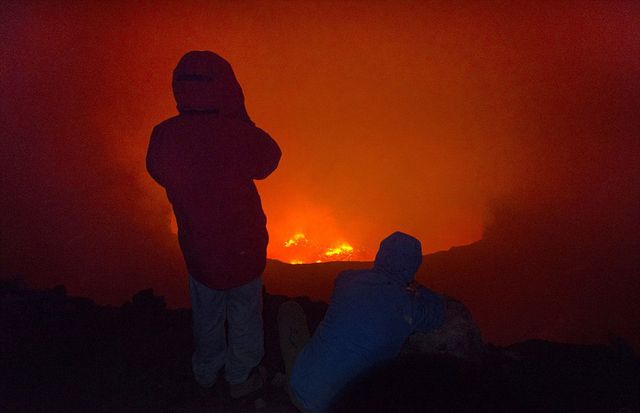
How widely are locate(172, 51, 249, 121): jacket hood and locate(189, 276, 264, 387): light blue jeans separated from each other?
3.68 ft

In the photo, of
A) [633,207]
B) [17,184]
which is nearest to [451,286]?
[633,207]

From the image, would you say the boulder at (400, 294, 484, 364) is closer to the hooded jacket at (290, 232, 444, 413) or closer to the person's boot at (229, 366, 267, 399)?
the hooded jacket at (290, 232, 444, 413)

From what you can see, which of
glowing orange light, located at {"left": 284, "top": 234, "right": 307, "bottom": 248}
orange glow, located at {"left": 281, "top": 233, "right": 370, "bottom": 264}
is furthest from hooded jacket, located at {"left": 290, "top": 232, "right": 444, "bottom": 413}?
glowing orange light, located at {"left": 284, "top": 234, "right": 307, "bottom": 248}

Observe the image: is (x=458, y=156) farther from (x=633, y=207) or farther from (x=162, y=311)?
(x=162, y=311)

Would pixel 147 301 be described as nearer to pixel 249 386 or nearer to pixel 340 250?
pixel 249 386

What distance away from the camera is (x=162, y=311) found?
366 cm

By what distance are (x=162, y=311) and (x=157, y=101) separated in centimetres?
1007

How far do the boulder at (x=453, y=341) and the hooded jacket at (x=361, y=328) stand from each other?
2.40 feet

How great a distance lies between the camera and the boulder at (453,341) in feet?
8.27

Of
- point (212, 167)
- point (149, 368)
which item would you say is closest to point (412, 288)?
point (212, 167)

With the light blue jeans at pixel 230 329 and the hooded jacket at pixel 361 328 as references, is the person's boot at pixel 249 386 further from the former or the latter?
the hooded jacket at pixel 361 328

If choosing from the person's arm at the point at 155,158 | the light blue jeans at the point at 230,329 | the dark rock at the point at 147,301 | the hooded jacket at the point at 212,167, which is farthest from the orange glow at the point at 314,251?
the person's arm at the point at 155,158

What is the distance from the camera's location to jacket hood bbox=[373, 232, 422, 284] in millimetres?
1898

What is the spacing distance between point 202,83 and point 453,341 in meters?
2.53
